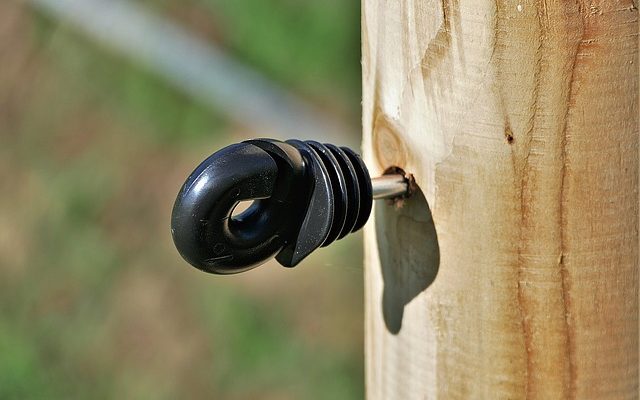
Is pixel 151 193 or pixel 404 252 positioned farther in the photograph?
pixel 151 193

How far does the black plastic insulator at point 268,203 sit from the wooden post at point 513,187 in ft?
0.17

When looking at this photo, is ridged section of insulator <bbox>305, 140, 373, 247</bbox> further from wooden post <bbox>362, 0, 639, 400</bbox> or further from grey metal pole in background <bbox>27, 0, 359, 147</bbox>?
grey metal pole in background <bbox>27, 0, 359, 147</bbox>

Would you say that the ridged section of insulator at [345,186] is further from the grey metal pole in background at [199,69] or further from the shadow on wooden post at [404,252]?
the grey metal pole in background at [199,69]

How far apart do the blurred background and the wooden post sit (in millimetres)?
1148

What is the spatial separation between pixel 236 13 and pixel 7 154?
592mm

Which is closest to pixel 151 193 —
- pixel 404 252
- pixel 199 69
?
pixel 199 69

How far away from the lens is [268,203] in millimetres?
604

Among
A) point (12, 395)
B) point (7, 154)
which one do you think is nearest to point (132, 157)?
point (7, 154)

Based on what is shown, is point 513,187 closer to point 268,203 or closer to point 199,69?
point 268,203

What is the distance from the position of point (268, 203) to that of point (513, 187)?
0.13m

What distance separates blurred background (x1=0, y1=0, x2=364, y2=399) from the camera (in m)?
1.91

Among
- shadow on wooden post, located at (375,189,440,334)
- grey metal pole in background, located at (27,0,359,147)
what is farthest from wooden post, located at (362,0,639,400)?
grey metal pole in background, located at (27,0,359,147)

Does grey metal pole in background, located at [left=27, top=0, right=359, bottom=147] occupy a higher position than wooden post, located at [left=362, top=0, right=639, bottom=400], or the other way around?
grey metal pole in background, located at [left=27, top=0, right=359, bottom=147]

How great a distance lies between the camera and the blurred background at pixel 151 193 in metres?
1.91
